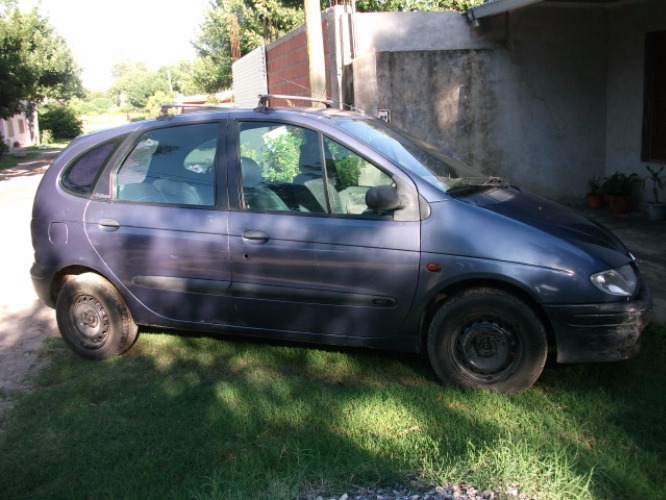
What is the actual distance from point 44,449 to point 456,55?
23.9 feet

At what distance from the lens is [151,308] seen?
4.54 meters

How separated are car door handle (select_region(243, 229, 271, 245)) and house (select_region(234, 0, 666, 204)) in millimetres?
4623

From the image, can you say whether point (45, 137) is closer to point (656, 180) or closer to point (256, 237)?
point (656, 180)

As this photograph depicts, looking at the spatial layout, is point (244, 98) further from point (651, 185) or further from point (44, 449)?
point (44, 449)

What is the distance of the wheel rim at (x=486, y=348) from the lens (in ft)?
12.3

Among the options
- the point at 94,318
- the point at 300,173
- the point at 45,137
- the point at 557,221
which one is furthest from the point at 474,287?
the point at 45,137

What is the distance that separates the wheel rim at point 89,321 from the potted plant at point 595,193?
7590 mm

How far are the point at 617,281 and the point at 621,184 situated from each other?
6.19 m

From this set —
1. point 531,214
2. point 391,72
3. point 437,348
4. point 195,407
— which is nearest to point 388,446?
point 437,348

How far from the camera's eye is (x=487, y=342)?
3.81 meters

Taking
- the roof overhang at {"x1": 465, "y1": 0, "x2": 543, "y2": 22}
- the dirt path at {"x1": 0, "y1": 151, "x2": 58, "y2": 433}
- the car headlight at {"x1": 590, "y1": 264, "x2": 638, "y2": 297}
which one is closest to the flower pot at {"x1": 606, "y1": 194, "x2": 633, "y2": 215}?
the roof overhang at {"x1": 465, "y1": 0, "x2": 543, "y2": 22}

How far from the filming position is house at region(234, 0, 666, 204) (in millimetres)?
8578

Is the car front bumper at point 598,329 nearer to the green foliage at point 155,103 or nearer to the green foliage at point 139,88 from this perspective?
the green foliage at point 155,103

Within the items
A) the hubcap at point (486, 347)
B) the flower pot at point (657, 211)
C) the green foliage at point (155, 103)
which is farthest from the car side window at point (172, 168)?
the green foliage at point (155, 103)
